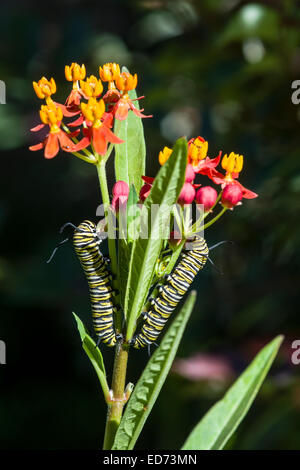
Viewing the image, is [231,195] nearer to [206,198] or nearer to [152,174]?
[206,198]

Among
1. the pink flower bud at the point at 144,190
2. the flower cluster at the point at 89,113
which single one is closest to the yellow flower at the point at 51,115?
the flower cluster at the point at 89,113

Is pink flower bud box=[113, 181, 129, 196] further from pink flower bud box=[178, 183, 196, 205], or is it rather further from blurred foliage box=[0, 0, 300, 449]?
blurred foliage box=[0, 0, 300, 449]

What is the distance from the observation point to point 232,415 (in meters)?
0.67

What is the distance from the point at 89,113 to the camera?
0.66 meters

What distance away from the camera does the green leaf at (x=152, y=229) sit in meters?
0.56

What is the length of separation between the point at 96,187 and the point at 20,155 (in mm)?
486

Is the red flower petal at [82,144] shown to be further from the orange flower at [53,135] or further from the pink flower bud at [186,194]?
the pink flower bud at [186,194]

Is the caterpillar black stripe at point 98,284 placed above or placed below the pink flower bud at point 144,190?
below

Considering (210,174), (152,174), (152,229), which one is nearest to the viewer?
(152,229)

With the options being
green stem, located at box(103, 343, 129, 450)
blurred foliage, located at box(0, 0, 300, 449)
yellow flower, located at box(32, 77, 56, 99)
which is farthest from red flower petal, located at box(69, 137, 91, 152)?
blurred foliage, located at box(0, 0, 300, 449)

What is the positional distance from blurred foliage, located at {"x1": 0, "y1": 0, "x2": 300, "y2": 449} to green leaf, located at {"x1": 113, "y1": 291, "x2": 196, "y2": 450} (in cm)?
87

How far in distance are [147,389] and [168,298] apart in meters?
0.10

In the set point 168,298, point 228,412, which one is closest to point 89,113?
point 168,298
